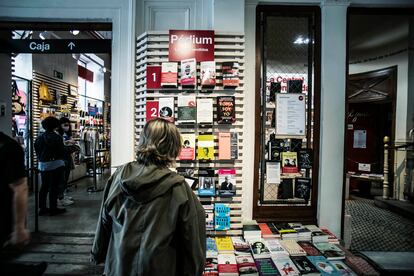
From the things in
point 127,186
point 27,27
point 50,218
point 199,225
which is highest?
point 27,27

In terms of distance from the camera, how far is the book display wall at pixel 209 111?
3.44 m

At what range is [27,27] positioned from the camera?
3986 millimetres

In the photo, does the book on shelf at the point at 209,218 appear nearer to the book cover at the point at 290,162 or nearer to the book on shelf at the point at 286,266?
the book on shelf at the point at 286,266

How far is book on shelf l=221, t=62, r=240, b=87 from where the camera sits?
135 inches

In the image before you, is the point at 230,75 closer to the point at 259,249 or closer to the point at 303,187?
the point at 303,187

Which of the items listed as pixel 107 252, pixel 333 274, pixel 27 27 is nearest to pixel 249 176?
pixel 333 274

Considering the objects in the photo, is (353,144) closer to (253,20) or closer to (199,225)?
(253,20)

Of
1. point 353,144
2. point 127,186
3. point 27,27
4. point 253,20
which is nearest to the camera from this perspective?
point 127,186

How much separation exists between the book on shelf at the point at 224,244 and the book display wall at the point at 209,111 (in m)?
0.08

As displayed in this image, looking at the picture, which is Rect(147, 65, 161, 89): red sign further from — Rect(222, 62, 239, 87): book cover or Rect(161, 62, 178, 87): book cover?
Rect(222, 62, 239, 87): book cover

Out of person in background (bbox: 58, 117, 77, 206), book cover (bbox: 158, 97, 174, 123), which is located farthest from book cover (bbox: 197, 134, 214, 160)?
person in background (bbox: 58, 117, 77, 206)

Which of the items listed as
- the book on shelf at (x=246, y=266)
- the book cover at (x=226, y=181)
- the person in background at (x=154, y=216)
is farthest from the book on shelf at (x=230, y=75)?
the book on shelf at (x=246, y=266)

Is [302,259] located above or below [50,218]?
above

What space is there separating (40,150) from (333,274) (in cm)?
558
